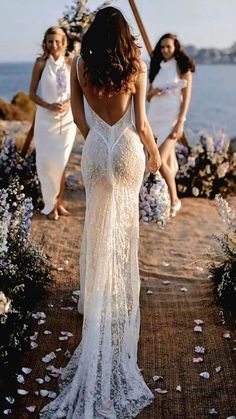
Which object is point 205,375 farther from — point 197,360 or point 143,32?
point 143,32

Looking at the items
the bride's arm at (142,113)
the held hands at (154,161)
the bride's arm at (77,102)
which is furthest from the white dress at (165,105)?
the bride's arm at (77,102)

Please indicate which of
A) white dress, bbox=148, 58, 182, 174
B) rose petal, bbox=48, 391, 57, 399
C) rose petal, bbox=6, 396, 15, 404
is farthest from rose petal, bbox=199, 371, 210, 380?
white dress, bbox=148, 58, 182, 174

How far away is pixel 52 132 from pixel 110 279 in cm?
332

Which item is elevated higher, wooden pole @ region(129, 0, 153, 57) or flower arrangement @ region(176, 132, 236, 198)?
wooden pole @ region(129, 0, 153, 57)

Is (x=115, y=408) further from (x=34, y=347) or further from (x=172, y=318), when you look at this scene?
(x=172, y=318)

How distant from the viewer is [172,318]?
4.95 metres

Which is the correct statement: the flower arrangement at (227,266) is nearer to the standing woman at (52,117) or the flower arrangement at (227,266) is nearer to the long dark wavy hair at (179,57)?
the standing woman at (52,117)

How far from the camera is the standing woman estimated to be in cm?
691

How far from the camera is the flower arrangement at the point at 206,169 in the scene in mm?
8094

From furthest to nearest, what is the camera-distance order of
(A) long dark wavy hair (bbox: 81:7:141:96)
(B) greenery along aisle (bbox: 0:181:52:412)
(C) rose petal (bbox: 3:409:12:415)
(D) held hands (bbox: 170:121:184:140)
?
(D) held hands (bbox: 170:121:184:140), (B) greenery along aisle (bbox: 0:181:52:412), (C) rose petal (bbox: 3:409:12:415), (A) long dark wavy hair (bbox: 81:7:141:96)

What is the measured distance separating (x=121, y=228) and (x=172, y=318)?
3.75 feet

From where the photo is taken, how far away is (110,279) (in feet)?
13.1

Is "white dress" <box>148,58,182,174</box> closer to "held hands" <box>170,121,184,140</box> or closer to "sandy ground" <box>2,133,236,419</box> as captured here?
"held hands" <box>170,121,184,140</box>

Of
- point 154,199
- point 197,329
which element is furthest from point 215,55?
point 197,329
